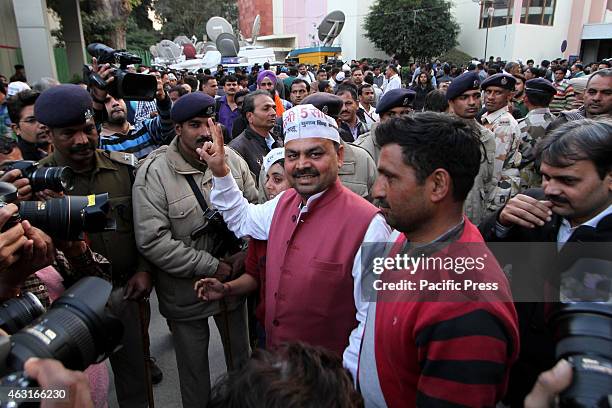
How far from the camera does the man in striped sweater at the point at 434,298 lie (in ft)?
3.76

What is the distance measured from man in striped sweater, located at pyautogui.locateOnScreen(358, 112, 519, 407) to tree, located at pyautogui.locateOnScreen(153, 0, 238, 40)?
57918 mm

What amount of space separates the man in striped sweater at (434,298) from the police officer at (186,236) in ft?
4.16

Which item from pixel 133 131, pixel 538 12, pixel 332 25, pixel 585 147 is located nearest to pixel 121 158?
pixel 133 131

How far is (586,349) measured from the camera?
93 centimetres

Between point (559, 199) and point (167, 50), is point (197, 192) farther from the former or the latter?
point (167, 50)

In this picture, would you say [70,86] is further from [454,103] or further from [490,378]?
[454,103]

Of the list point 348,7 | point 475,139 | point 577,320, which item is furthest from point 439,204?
point 348,7

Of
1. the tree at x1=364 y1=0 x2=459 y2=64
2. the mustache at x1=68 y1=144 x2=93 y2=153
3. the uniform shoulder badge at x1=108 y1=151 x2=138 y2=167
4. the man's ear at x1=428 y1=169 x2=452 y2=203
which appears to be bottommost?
the uniform shoulder badge at x1=108 y1=151 x2=138 y2=167

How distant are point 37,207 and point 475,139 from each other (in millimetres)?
1703

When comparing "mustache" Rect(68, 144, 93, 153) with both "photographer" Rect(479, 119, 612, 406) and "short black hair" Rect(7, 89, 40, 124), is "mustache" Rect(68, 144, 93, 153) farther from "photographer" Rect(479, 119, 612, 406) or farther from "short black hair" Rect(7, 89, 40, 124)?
"photographer" Rect(479, 119, 612, 406)

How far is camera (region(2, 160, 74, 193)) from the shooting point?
1.87 meters

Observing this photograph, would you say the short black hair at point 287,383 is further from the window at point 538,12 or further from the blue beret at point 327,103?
the window at point 538,12

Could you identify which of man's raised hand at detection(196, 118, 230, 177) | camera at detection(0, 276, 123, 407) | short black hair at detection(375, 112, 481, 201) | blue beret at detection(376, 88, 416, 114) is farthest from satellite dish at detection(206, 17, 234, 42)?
camera at detection(0, 276, 123, 407)

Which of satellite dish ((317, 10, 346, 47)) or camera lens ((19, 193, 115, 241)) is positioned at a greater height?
satellite dish ((317, 10, 346, 47))
